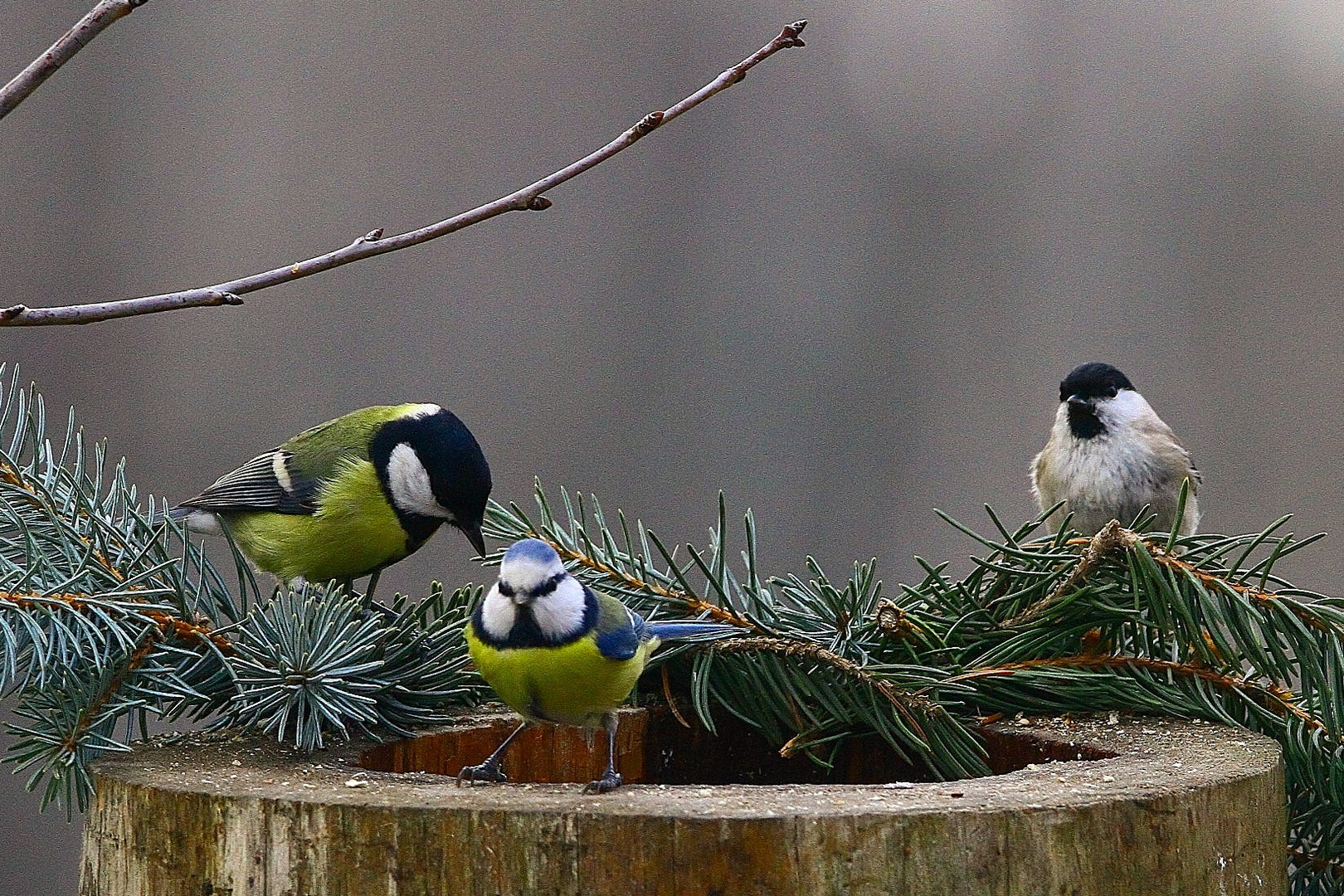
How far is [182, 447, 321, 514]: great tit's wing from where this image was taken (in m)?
1.17

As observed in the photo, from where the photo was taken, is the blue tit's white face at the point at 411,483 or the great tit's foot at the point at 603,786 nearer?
the great tit's foot at the point at 603,786

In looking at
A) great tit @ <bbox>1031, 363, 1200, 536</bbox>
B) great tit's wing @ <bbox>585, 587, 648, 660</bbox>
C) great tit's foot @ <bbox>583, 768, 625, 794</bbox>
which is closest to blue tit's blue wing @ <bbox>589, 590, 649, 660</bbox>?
great tit's wing @ <bbox>585, 587, 648, 660</bbox>

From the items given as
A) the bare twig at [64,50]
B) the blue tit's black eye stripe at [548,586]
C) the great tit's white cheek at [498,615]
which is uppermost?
the bare twig at [64,50]

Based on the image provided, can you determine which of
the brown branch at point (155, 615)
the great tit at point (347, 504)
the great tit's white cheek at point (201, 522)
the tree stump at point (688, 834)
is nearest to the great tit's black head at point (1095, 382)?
the great tit at point (347, 504)

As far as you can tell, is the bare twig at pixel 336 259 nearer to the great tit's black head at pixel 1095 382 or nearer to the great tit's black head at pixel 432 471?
the great tit's black head at pixel 432 471

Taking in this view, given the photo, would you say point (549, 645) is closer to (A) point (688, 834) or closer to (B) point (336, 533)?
(A) point (688, 834)

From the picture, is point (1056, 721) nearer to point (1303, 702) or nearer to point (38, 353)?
point (1303, 702)

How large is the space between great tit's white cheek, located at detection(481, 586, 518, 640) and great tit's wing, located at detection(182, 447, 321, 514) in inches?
17.4

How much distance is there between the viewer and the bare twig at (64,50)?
1.61 ft

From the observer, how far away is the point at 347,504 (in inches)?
46.1

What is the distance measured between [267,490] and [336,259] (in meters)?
0.71

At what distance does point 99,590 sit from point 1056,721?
59 cm

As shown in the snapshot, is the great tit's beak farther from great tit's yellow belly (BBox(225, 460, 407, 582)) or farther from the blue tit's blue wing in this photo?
the blue tit's blue wing

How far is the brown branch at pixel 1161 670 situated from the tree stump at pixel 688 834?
0.12 metres
